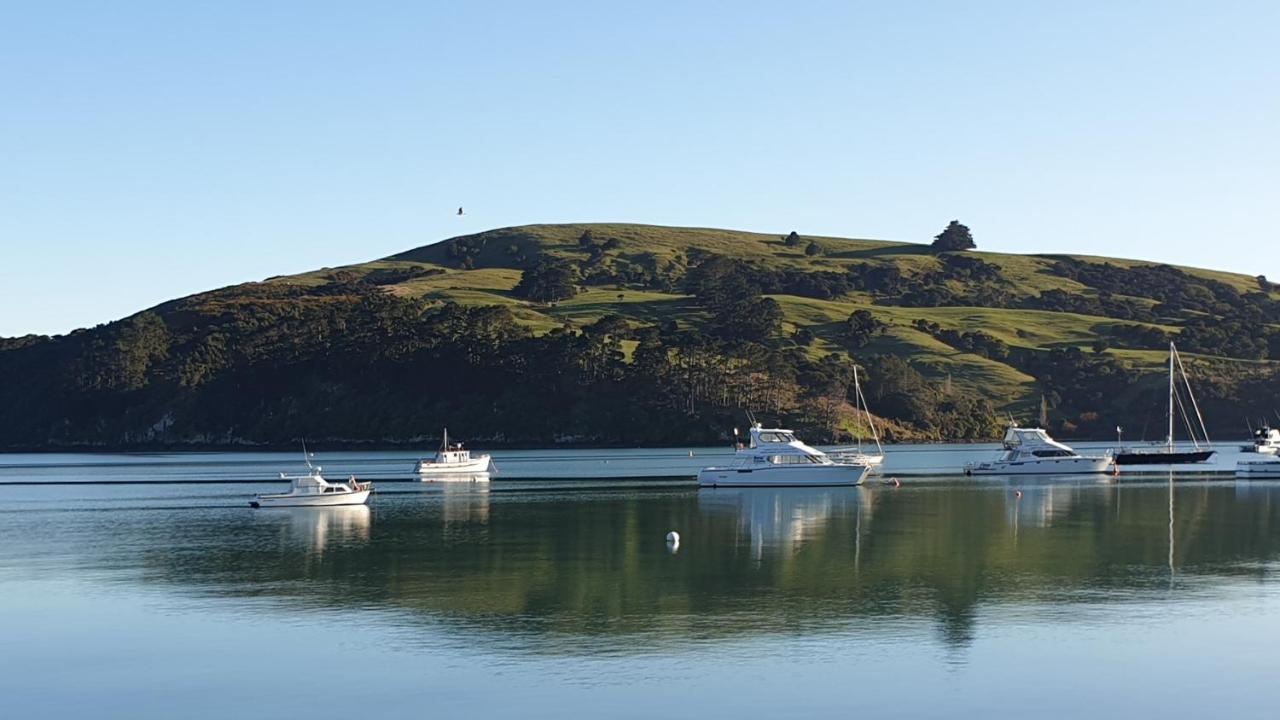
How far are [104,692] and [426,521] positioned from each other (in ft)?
175

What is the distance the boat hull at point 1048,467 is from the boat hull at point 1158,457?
39.7 ft

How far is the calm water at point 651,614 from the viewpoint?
118ft

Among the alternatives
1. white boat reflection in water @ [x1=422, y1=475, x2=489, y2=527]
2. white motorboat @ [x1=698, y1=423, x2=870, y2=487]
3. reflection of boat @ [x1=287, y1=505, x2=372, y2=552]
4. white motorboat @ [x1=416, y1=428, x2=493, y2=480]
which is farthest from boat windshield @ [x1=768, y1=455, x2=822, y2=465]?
white motorboat @ [x1=416, y1=428, x2=493, y2=480]

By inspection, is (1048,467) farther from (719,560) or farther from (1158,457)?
(719,560)

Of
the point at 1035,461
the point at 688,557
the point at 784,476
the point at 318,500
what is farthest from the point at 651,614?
the point at 1035,461

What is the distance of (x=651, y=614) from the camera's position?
4819 cm

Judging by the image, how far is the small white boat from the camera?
134250mm

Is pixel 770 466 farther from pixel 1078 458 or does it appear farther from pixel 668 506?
pixel 1078 458

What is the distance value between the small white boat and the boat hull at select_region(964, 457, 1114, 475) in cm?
1400

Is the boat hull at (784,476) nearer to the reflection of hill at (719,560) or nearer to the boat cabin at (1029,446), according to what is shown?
the reflection of hill at (719,560)

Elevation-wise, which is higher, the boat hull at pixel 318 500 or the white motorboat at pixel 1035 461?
the white motorboat at pixel 1035 461

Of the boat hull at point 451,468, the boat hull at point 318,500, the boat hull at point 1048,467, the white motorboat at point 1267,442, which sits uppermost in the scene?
the white motorboat at point 1267,442

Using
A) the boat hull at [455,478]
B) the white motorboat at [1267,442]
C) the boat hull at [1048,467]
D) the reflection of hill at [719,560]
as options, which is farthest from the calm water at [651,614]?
the white motorboat at [1267,442]

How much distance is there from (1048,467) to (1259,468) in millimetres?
19331
